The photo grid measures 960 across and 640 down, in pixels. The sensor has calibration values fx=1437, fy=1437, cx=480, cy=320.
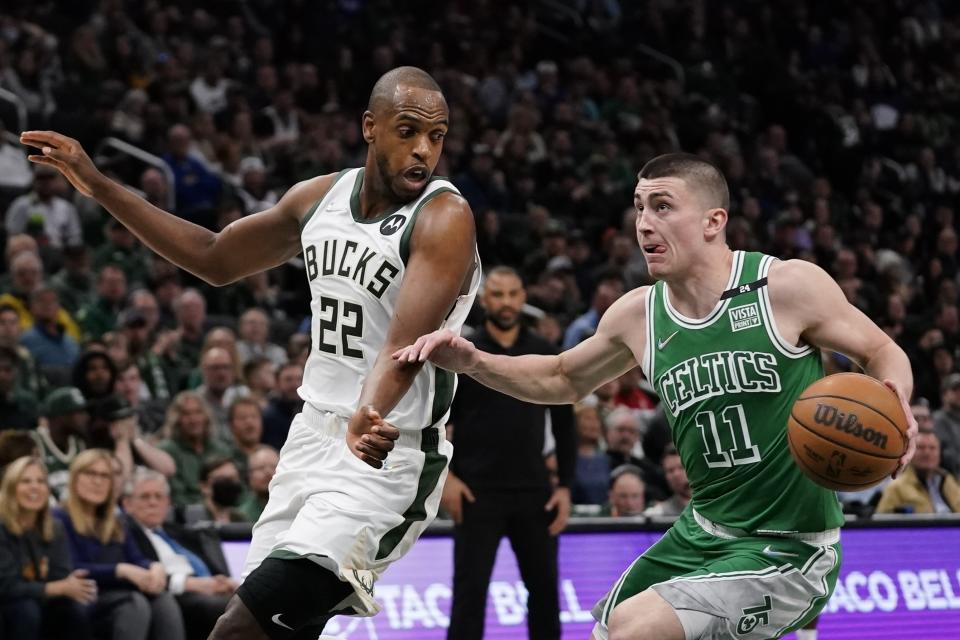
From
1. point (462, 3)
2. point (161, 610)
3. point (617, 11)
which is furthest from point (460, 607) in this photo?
point (617, 11)

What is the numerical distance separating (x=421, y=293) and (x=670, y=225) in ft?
2.90

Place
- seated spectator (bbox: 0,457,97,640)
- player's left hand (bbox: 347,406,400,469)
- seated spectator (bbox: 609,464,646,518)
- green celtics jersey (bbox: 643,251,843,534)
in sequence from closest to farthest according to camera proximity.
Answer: player's left hand (bbox: 347,406,400,469) < green celtics jersey (bbox: 643,251,843,534) < seated spectator (bbox: 0,457,97,640) < seated spectator (bbox: 609,464,646,518)

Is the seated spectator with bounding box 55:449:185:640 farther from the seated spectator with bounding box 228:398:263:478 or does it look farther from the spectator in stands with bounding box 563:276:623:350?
the spectator in stands with bounding box 563:276:623:350

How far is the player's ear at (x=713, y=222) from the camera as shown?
15.3 ft

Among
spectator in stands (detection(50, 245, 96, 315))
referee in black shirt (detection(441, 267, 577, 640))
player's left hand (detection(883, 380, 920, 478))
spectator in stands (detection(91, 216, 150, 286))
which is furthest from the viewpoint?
spectator in stands (detection(91, 216, 150, 286))

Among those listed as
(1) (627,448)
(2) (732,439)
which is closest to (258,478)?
(1) (627,448)

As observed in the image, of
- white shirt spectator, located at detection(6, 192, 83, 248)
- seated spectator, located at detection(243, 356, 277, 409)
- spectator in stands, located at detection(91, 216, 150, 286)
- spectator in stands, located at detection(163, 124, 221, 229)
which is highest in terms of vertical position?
spectator in stands, located at detection(163, 124, 221, 229)

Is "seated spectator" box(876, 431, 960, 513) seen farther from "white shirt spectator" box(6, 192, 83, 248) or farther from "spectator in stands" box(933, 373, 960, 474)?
"white shirt spectator" box(6, 192, 83, 248)

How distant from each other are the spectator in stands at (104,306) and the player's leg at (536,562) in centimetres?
473

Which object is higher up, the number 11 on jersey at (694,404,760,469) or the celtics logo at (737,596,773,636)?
the number 11 on jersey at (694,404,760,469)

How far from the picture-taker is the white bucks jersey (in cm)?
443

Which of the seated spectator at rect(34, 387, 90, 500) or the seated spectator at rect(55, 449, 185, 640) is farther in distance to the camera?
the seated spectator at rect(34, 387, 90, 500)

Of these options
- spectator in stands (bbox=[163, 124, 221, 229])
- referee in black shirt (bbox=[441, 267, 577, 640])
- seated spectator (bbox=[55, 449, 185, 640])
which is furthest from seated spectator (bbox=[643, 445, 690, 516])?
spectator in stands (bbox=[163, 124, 221, 229])

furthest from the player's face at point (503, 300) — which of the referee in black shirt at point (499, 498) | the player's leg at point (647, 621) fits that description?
the player's leg at point (647, 621)
